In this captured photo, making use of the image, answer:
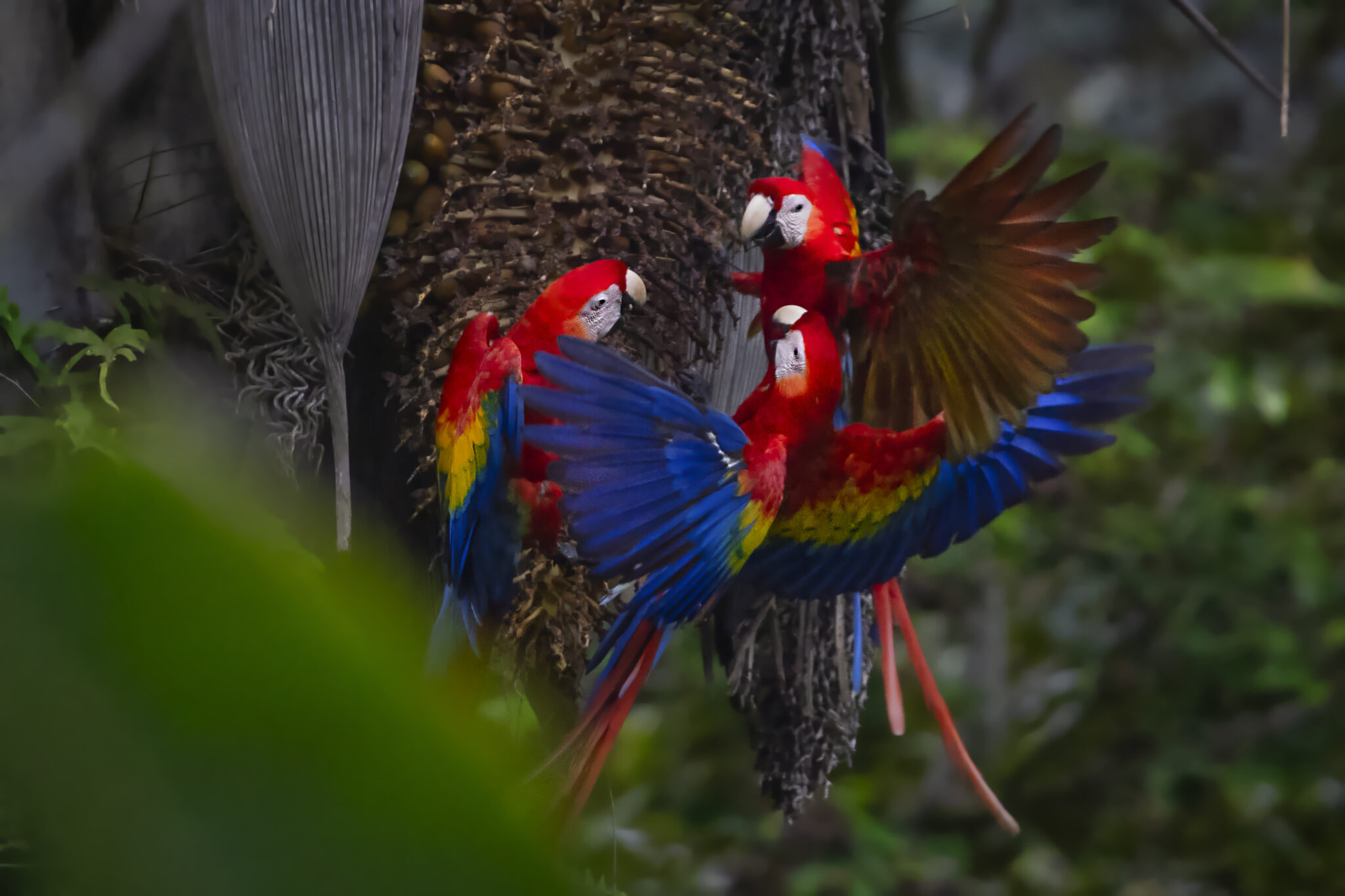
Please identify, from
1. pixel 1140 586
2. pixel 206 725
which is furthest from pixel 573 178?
pixel 1140 586

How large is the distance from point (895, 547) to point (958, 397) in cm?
10

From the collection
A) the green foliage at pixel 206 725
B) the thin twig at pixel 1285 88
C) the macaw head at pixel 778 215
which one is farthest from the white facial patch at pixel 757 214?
the green foliage at pixel 206 725

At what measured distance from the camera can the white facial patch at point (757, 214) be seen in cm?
57

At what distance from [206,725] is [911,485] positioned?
1.78 ft

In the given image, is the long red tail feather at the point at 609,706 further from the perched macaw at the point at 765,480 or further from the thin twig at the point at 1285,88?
the thin twig at the point at 1285,88

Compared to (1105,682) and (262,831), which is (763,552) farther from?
(1105,682)

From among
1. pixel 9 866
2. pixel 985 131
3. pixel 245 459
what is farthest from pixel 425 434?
pixel 985 131

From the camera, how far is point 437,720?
0.34 feet

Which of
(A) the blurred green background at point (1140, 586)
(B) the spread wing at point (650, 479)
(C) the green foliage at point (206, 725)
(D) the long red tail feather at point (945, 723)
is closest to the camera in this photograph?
(C) the green foliage at point (206, 725)

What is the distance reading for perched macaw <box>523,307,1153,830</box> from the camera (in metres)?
0.52

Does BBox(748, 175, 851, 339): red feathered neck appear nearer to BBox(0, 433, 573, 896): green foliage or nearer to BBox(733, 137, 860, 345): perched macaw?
BBox(733, 137, 860, 345): perched macaw

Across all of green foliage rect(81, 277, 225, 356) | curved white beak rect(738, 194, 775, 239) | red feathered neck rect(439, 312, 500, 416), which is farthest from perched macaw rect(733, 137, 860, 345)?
green foliage rect(81, 277, 225, 356)

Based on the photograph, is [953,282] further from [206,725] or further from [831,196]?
[206,725]

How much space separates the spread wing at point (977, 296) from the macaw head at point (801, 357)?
33mm
